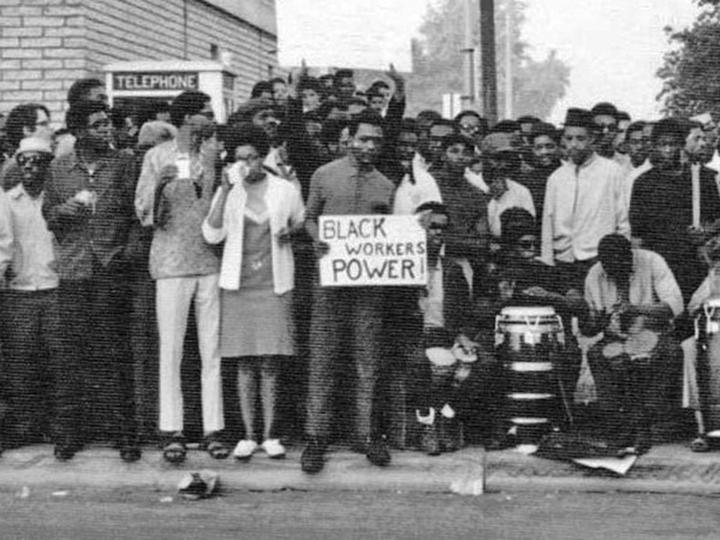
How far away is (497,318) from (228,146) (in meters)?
2.13

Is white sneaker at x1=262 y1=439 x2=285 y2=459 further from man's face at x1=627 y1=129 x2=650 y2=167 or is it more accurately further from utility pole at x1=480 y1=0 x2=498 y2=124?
utility pole at x1=480 y1=0 x2=498 y2=124

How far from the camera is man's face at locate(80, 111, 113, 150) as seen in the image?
30.7 ft

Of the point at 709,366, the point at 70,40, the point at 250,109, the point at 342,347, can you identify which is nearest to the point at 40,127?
the point at 250,109

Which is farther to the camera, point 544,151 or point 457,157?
point 544,151

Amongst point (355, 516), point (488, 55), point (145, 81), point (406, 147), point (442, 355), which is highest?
point (488, 55)

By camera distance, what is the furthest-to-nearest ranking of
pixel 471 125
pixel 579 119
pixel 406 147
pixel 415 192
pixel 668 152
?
pixel 471 125 → pixel 579 119 → pixel 668 152 → pixel 406 147 → pixel 415 192

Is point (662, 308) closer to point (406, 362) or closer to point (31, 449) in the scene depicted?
point (406, 362)

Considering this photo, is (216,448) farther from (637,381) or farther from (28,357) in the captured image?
(637,381)

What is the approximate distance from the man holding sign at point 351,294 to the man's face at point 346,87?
2766 millimetres

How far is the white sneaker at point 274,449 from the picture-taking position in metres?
9.22

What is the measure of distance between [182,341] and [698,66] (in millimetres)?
15452

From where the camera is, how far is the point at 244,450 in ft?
30.1

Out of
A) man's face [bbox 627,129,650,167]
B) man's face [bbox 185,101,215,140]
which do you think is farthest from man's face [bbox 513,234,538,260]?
man's face [bbox 627,129,650,167]

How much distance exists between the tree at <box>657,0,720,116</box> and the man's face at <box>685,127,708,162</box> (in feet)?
39.4
